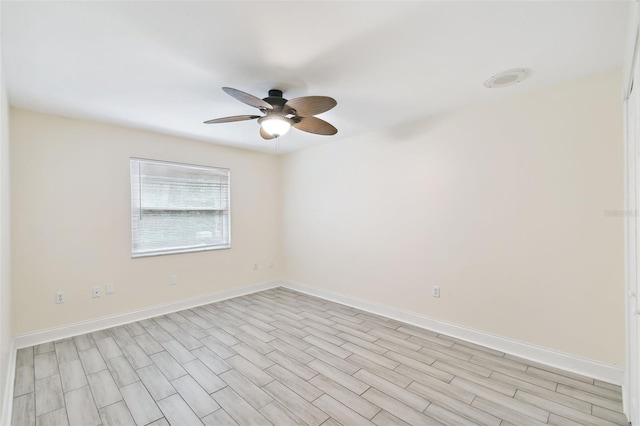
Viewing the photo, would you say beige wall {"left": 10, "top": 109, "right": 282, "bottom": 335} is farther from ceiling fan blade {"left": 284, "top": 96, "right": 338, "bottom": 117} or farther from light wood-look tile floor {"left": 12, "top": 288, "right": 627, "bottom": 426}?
ceiling fan blade {"left": 284, "top": 96, "right": 338, "bottom": 117}

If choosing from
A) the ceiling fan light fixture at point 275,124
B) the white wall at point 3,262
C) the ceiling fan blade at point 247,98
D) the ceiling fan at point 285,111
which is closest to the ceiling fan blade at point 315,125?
the ceiling fan at point 285,111

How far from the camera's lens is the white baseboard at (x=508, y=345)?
2163 millimetres

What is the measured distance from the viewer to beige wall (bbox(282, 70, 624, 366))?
218 cm

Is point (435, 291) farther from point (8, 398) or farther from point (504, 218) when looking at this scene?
point (8, 398)

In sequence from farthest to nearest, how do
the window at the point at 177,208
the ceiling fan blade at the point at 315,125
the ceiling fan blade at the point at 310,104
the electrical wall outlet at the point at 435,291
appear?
the window at the point at 177,208 → the electrical wall outlet at the point at 435,291 → the ceiling fan blade at the point at 315,125 → the ceiling fan blade at the point at 310,104

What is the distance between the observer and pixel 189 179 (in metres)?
4.03

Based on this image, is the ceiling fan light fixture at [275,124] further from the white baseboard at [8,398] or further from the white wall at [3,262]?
the white baseboard at [8,398]

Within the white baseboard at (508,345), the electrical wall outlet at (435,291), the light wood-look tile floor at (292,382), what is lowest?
the light wood-look tile floor at (292,382)

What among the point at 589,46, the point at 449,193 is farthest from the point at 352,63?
the point at 449,193

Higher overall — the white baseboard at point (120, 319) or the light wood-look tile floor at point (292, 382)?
the white baseboard at point (120, 319)

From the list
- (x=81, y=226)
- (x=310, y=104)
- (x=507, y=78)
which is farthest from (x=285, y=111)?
(x=81, y=226)

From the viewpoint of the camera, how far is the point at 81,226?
3109 mm

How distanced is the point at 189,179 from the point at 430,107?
131 inches

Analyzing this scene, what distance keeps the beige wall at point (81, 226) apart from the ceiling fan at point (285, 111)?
1.86 metres
